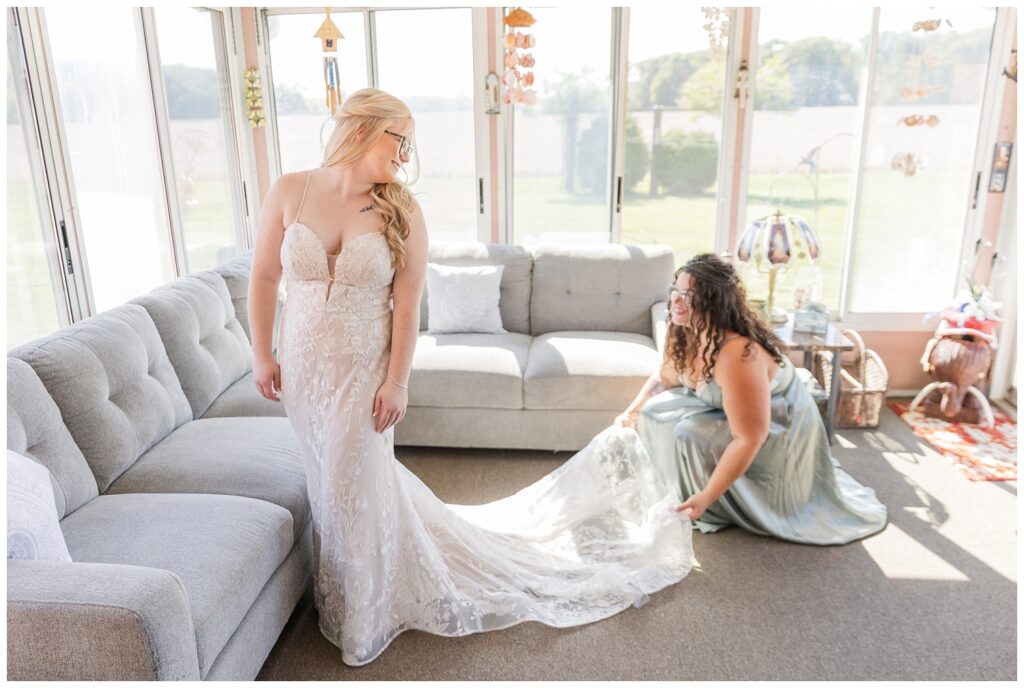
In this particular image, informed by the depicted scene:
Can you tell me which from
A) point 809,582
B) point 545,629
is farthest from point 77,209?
point 809,582

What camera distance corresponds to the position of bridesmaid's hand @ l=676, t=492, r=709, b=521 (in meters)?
2.50

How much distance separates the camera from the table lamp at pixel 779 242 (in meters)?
3.53

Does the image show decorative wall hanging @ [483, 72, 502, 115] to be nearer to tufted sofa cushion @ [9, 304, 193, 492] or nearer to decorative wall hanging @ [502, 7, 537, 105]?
decorative wall hanging @ [502, 7, 537, 105]

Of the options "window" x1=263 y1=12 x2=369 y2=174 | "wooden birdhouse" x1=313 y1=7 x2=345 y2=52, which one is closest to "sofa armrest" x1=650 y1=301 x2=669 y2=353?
"window" x1=263 y1=12 x2=369 y2=174

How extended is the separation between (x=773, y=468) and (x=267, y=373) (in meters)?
1.83

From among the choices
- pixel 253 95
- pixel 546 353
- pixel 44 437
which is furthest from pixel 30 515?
pixel 253 95

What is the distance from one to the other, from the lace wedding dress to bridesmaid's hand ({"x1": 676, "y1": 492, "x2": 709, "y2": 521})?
1.2 inches

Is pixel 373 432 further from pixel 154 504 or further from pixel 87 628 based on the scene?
pixel 87 628

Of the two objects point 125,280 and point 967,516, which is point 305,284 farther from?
point 967,516

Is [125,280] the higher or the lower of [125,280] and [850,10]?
the lower

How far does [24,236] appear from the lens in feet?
9.20

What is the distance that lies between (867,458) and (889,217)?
59.9 inches

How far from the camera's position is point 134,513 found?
6.86 feet

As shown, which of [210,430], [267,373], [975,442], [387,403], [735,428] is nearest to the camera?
[387,403]
